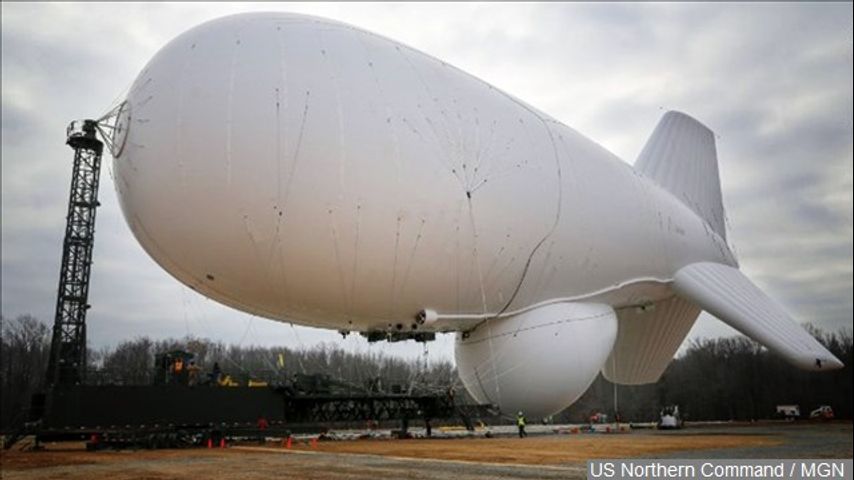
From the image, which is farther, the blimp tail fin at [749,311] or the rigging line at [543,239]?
the blimp tail fin at [749,311]

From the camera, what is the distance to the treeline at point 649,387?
43438mm

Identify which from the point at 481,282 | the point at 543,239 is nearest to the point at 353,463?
the point at 481,282

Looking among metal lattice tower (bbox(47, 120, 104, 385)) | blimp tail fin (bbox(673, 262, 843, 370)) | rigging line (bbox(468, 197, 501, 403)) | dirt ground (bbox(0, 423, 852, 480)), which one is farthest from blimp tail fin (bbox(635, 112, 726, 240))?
metal lattice tower (bbox(47, 120, 104, 385))

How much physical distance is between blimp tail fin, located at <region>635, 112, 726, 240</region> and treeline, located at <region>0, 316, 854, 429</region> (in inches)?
503

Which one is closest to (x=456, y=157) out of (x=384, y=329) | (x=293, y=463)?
(x=384, y=329)

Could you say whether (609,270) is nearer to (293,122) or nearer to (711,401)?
(293,122)

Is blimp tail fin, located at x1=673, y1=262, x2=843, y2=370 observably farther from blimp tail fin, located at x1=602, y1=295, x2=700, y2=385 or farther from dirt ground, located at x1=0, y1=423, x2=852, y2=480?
dirt ground, located at x1=0, y1=423, x2=852, y2=480

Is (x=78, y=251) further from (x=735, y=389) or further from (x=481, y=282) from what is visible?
(x=735, y=389)

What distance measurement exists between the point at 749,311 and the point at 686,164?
7.86 metres

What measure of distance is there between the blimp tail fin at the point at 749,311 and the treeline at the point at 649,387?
1136cm

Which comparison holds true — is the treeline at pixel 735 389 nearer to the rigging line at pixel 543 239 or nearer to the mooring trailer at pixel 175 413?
the rigging line at pixel 543 239

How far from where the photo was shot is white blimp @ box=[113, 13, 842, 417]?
14.4 metres

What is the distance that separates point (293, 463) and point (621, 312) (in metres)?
18.7

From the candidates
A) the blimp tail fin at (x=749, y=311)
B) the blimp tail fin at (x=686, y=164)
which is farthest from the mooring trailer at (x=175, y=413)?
the blimp tail fin at (x=686, y=164)
